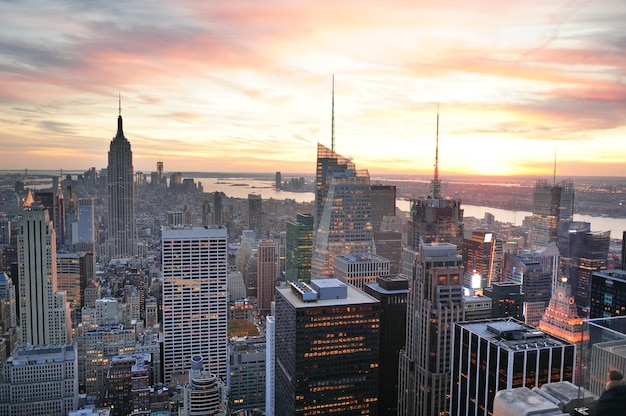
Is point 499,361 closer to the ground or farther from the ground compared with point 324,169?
closer to the ground

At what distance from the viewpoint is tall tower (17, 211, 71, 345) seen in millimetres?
26656

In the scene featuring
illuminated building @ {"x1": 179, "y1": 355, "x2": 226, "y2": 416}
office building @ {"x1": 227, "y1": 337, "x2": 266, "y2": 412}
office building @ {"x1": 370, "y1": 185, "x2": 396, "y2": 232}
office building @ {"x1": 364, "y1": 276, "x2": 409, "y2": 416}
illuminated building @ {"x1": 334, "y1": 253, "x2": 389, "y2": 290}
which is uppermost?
office building @ {"x1": 370, "y1": 185, "x2": 396, "y2": 232}

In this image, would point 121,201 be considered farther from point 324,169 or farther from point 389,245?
point 389,245

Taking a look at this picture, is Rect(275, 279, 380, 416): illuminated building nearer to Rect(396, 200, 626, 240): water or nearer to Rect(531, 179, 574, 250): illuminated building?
Rect(396, 200, 626, 240): water

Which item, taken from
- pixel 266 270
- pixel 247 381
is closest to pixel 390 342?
pixel 247 381

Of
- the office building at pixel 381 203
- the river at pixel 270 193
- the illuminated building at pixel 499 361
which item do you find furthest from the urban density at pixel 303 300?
the river at pixel 270 193

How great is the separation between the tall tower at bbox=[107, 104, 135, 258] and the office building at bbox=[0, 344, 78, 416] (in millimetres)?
24957

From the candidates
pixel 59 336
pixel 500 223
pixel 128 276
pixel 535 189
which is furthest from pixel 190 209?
pixel 535 189

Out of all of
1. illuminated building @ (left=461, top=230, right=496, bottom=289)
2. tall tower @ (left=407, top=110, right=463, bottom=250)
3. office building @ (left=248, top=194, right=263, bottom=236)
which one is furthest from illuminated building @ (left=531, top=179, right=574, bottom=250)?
office building @ (left=248, top=194, right=263, bottom=236)

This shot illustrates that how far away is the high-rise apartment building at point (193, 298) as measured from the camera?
2583 cm

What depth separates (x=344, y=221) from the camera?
31.6m

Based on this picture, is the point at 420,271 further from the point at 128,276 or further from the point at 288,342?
the point at 128,276

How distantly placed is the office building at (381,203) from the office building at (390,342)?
15.1 metres

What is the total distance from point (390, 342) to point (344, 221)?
1366 cm
